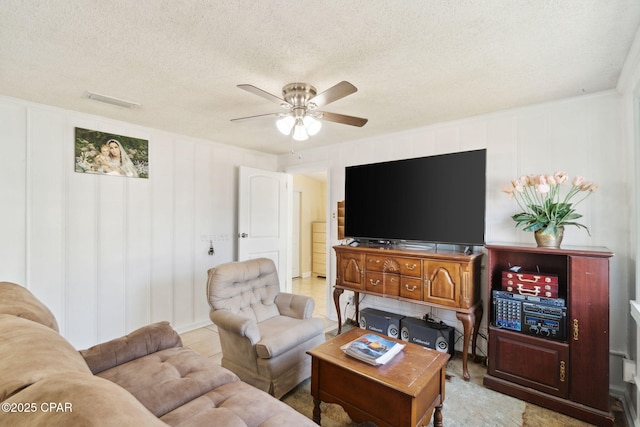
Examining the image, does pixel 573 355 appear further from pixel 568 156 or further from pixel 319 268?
pixel 319 268

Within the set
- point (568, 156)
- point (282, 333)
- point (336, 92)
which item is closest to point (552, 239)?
point (568, 156)

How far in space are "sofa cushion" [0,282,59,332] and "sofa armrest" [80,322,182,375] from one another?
33 centimetres

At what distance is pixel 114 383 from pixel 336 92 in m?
1.72

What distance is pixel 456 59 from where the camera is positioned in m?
1.89

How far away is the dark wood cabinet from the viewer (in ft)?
6.51

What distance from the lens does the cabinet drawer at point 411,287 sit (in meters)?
2.76

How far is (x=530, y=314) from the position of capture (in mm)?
2260

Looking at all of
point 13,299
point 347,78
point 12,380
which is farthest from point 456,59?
point 13,299

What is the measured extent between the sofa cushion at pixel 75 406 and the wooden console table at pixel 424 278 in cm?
242

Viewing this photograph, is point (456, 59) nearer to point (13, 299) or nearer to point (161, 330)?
point (161, 330)

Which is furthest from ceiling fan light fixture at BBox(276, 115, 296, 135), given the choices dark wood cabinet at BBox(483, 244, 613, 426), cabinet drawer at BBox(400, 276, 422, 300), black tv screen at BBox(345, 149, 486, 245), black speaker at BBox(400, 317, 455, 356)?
black speaker at BBox(400, 317, 455, 356)

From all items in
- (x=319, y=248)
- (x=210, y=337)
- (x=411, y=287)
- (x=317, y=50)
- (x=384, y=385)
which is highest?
(x=317, y=50)

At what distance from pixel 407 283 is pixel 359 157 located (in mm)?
1715

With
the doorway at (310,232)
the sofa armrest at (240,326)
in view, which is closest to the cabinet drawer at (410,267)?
the sofa armrest at (240,326)
